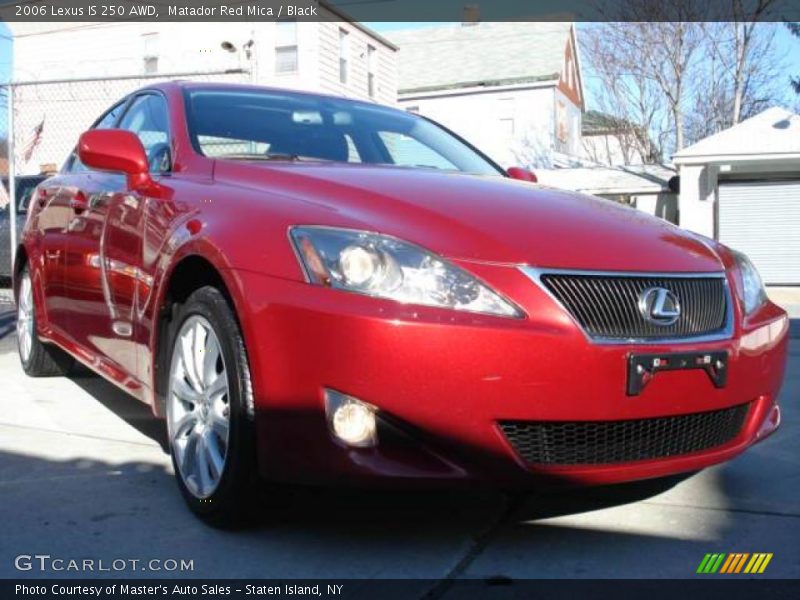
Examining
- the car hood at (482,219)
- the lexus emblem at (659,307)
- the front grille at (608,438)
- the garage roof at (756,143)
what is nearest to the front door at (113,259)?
the car hood at (482,219)

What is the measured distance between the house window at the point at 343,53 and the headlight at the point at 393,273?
18.8 m

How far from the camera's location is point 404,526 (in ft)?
10.4

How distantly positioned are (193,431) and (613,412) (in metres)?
1.46

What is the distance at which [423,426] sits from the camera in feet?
8.59

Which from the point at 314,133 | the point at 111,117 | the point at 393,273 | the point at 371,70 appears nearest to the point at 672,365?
the point at 393,273

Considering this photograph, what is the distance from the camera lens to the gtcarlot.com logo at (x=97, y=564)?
2769 mm

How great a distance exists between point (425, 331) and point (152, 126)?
2327mm

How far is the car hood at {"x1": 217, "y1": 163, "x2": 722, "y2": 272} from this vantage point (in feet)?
9.19

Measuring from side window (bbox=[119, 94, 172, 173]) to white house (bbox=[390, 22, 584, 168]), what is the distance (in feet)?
79.3

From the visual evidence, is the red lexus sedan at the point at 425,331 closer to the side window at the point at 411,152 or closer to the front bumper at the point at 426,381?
the front bumper at the point at 426,381

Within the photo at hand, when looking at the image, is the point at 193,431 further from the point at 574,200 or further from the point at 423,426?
the point at 574,200

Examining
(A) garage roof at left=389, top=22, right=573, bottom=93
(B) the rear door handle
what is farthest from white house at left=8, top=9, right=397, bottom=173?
(B) the rear door handle

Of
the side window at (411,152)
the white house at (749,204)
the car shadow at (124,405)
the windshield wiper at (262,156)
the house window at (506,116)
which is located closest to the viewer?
the windshield wiper at (262,156)

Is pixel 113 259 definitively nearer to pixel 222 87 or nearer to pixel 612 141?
pixel 222 87
